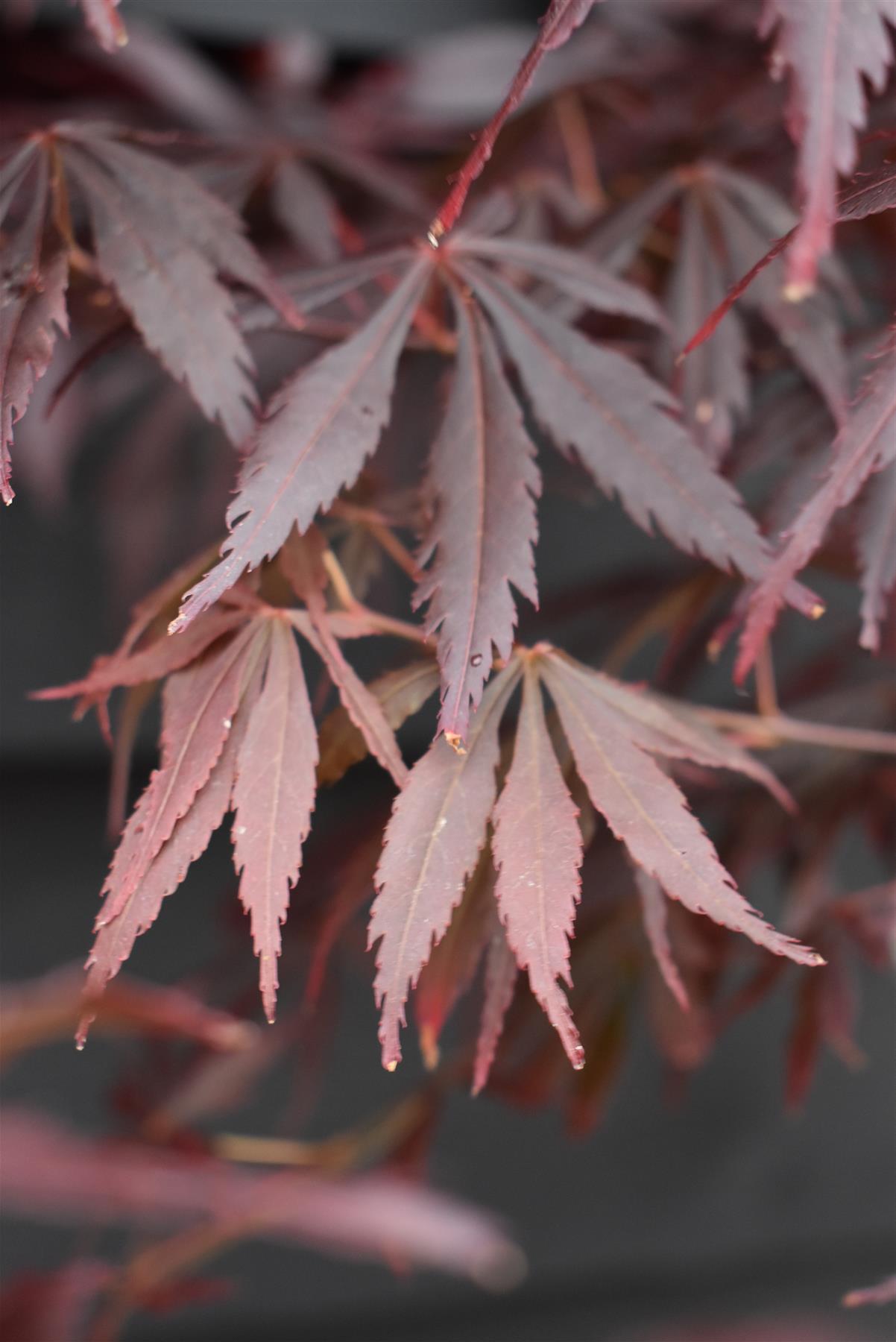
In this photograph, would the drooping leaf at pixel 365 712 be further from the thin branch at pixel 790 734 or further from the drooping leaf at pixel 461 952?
the thin branch at pixel 790 734

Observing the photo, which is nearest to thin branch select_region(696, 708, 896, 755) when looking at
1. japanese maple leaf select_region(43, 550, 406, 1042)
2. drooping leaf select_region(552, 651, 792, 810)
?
drooping leaf select_region(552, 651, 792, 810)

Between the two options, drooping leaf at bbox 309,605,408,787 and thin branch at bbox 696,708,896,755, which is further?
thin branch at bbox 696,708,896,755

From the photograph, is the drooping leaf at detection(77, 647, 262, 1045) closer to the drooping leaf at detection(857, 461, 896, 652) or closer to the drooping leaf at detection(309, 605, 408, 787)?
the drooping leaf at detection(309, 605, 408, 787)

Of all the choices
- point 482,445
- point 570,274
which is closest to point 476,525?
point 482,445

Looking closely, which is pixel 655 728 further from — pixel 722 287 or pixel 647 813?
pixel 722 287

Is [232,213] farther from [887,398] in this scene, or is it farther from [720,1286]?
[720,1286]

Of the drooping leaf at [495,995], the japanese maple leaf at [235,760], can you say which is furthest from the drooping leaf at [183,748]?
the drooping leaf at [495,995]
